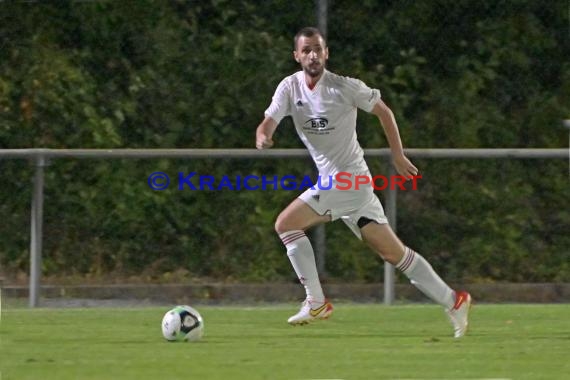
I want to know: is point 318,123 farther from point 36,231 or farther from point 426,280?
point 36,231

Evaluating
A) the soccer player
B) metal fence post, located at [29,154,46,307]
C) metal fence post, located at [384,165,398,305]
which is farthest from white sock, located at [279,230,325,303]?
metal fence post, located at [29,154,46,307]

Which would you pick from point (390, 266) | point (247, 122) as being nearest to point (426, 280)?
point (390, 266)

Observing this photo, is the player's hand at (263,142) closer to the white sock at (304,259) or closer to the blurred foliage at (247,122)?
the white sock at (304,259)

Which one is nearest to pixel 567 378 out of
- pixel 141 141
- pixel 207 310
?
pixel 207 310

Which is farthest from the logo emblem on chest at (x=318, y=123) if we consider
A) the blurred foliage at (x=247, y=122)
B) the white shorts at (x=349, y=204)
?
the blurred foliage at (x=247, y=122)

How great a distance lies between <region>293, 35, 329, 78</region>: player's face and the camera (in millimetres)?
10500

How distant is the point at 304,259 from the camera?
11023 mm

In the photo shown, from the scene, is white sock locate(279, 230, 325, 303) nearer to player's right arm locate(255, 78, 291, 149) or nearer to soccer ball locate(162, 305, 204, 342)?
player's right arm locate(255, 78, 291, 149)

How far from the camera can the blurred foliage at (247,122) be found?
1450cm

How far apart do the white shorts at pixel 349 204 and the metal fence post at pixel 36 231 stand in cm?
360

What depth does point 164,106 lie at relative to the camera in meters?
16.4

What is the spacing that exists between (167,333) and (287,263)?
4.69 metres

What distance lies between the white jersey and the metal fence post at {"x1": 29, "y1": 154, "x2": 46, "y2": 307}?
3.56 metres

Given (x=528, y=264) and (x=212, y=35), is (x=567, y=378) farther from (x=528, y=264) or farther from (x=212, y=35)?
(x=212, y=35)
